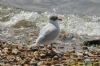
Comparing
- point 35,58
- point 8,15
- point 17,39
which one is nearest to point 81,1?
point 8,15

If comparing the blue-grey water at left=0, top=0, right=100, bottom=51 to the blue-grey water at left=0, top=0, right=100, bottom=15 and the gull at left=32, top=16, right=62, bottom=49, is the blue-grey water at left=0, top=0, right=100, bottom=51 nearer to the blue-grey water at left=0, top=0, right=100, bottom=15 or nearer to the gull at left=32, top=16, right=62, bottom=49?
the blue-grey water at left=0, top=0, right=100, bottom=15

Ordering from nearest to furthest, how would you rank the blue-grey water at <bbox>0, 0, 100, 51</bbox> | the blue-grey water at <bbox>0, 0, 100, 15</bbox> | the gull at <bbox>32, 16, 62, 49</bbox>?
the gull at <bbox>32, 16, 62, 49</bbox> → the blue-grey water at <bbox>0, 0, 100, 51</bbox> → the blue-grey water at <bbox>0, 0, 100, 15</bbox>

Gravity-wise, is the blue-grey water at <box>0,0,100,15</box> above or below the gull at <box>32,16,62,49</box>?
below

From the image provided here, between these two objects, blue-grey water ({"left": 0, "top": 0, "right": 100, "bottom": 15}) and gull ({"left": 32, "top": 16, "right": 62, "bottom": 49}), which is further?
blue-grey water ({"left": 0, "top": 0, "right": 100, "bottom": 15})

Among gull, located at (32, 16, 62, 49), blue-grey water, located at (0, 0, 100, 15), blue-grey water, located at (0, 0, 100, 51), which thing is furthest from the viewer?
blue-grey water, located at (0, 0, 100, 15)

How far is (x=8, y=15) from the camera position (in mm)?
15641

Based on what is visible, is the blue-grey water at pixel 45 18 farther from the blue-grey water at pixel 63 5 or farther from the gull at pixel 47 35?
the gull at pixel 47 35

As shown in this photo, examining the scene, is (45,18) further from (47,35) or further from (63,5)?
(47,35)

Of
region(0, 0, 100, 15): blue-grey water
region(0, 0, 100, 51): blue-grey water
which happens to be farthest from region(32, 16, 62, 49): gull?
region(0, 0, 100, 15): blue-grey water

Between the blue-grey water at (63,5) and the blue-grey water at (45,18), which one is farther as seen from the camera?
the blue-grey water at (63,5)

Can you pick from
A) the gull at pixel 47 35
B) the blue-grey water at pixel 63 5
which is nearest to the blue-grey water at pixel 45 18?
the blue-grey water at pixel 63 5

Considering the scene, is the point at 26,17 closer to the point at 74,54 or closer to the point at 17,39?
the point at 17,39

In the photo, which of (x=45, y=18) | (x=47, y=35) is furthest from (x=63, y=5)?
(x=47, y=35)

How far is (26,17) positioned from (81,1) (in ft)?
10.3
